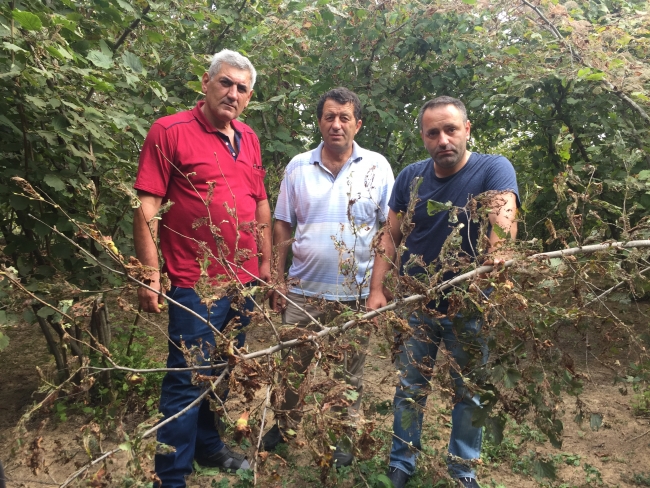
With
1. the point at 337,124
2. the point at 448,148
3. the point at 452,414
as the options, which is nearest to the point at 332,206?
the point at 337,124

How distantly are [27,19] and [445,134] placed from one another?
1.95 metres

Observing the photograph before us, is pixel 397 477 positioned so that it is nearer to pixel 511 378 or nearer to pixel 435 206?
pixel 511 378

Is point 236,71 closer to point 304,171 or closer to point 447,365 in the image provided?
point 304,171

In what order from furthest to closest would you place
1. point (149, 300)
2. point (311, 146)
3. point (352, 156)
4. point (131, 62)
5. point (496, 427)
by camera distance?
point (311, 146) → point (352, 156) → point (131, 62) → point (149, 300) → point (496, 427)

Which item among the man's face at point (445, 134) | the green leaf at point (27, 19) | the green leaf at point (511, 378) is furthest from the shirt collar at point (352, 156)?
the green leaf at point (511, 378)

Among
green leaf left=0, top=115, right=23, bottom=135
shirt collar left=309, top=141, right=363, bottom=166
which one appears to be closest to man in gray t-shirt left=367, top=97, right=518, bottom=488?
shirt collar left=309, top=141, right=363, bottom=166

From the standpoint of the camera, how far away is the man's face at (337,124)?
2.77 m

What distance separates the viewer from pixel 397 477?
2621mm

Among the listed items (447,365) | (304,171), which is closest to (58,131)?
(304,171)

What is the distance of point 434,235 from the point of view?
2.44 m

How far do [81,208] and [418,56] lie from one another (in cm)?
345

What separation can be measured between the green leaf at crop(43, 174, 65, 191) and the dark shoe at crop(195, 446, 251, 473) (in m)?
1.81

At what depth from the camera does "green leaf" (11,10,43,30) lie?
6.49 feet

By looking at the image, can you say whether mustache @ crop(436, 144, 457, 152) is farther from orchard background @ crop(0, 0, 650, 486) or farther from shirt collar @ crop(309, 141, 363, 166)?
shirt collar @ crop(309, 141, 363, 166)
